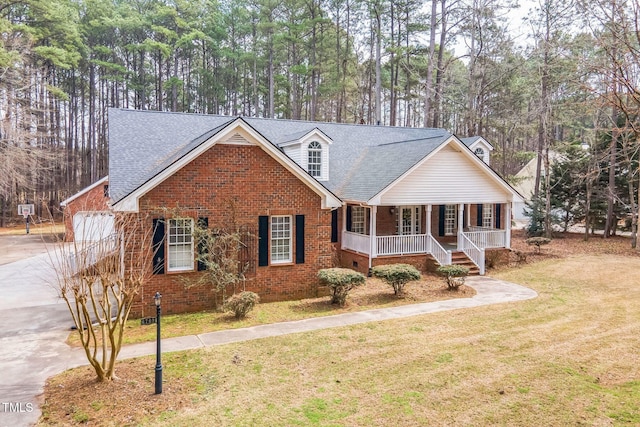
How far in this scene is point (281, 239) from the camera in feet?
42.0

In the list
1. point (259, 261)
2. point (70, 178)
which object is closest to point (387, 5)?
point (259, 261)

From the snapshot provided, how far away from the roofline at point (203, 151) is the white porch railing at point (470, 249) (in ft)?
23.8

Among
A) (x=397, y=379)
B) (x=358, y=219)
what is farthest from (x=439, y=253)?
(x=397, y=379)

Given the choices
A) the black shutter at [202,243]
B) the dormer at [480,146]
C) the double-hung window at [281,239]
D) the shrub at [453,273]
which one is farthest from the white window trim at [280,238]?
the dormer at [480,146]

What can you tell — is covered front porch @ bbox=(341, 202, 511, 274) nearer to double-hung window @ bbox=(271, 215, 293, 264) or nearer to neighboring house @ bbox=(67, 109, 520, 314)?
neighboring house @ bbox=(67, 109, 520, 314)

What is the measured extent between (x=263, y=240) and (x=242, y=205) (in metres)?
1.27

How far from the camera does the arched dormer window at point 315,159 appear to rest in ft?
57.8

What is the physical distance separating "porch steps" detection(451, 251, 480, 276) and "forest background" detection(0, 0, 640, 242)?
1190 cm

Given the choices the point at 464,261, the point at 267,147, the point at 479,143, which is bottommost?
the point at 464,261

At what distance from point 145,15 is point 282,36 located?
13.7m

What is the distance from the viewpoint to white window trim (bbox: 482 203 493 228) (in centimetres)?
2178

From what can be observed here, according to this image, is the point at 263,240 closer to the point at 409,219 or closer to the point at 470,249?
the point at 409,219

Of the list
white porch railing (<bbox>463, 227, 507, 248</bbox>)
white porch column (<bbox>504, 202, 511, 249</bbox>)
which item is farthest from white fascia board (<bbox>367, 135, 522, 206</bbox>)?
white porch railing (<bbox>463, 227, 507, 248</bbox>)

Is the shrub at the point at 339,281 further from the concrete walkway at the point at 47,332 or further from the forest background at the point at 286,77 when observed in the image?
the forest background at the point at 286,77
